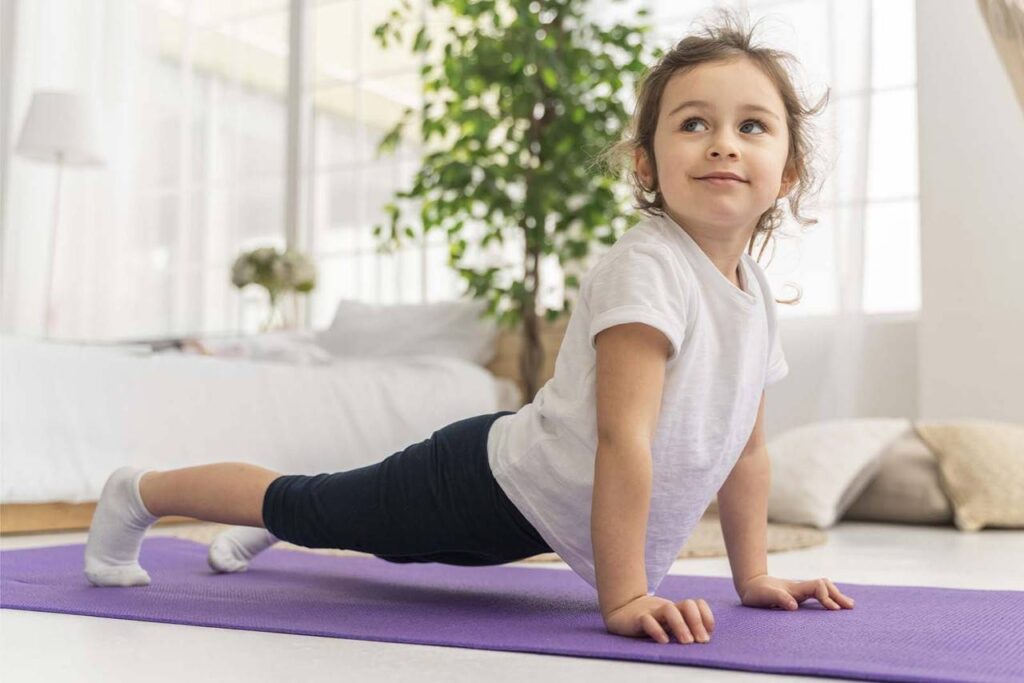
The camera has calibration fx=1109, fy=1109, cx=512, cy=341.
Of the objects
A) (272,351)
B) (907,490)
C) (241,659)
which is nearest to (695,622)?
(241,659)

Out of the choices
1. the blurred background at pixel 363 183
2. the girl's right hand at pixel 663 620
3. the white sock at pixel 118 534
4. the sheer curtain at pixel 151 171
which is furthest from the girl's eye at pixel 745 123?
the sheer curtain at pixel 151 171

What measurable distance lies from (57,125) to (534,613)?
3.74m

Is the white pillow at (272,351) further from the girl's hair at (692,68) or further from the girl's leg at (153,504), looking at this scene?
the girl's hair at (692,68)

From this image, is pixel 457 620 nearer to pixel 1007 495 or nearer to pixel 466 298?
pixel 1007 495

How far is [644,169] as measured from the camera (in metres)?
1.30

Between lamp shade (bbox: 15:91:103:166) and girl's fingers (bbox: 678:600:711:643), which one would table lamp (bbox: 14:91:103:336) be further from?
girl's fingers (bbox: 678:600:711:643)

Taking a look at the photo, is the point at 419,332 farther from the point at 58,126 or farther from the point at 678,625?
the point at 678,625

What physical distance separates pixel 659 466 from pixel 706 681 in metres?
0.33

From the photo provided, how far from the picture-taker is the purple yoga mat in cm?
93

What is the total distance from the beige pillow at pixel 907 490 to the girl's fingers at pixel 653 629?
1.88m

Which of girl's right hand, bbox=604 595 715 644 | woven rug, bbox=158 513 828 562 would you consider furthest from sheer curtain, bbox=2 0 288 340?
girl's right hand, bbox=604 595 715 644

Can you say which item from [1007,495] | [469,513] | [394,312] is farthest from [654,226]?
[394,312]

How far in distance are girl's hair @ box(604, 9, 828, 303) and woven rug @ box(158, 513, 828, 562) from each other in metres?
0.81

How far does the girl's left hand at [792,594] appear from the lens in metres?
1.24
